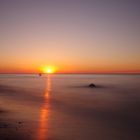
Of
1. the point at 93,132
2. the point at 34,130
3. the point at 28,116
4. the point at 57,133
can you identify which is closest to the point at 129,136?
the point at 93,132

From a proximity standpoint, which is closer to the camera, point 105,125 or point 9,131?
point 9,131

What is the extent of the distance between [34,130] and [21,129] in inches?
53.5

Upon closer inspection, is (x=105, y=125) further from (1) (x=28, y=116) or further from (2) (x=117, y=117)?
(1) (x=28, y=116)

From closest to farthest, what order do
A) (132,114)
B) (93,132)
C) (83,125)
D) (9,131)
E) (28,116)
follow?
(9,131)
(93,132)
(83,125)
(28,116)
(132,114)

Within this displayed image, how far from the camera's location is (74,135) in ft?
77.0

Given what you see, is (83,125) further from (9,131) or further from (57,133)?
(9,131)

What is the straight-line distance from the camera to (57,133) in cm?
2416

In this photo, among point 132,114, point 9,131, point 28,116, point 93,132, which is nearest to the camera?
point 9,131

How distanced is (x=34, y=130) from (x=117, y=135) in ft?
28.5

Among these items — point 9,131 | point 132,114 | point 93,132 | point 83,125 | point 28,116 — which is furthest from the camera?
point 132,114

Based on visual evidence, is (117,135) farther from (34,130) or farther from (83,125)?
(34,130)

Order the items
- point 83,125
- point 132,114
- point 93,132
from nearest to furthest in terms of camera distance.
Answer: point 93,132 → point 83,125 → point 132,114

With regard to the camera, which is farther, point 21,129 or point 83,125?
point 83,125

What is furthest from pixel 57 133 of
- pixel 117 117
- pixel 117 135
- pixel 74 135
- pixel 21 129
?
pixel 117 117
